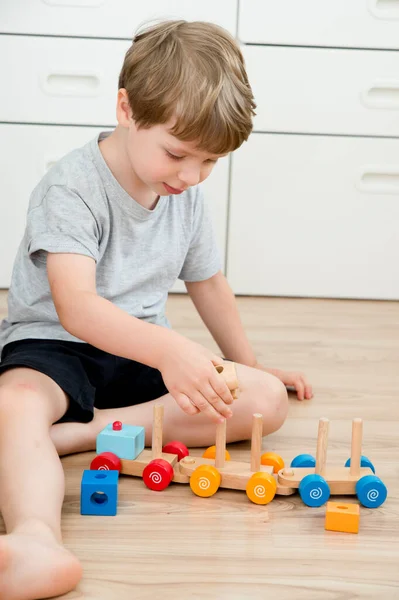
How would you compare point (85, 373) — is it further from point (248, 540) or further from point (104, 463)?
point (248, 540)

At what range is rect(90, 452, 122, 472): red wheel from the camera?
34.4 inches

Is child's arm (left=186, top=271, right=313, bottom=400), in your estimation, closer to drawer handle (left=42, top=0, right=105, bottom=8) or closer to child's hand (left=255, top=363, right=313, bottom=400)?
child's hand (left=255, top=363, right=313, bottom=400)

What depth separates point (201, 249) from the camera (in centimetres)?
111

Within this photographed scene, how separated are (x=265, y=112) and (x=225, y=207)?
206 millimetres

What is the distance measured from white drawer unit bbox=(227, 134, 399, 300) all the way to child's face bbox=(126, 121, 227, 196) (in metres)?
0.81

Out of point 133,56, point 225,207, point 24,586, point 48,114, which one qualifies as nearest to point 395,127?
point 225,207

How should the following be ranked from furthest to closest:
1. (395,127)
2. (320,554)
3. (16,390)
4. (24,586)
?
1. (395,127)
2. (16,390)
3. (320,554)
4. (24,586)

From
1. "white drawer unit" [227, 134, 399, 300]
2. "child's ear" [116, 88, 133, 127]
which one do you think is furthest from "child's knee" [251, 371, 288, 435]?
"white drawer unit" [227, 134, 399, 300]

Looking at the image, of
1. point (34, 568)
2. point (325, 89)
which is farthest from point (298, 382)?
point (325, 89)

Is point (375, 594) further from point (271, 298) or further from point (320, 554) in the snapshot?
point (271, 298)

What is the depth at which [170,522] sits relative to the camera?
0.80 metres

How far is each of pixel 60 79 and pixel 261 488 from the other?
3.50ft

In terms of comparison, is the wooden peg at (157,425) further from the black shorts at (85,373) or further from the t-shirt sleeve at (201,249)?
the t-shirt sleeve at (201,249)

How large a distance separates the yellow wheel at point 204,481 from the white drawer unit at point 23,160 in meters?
0.95
